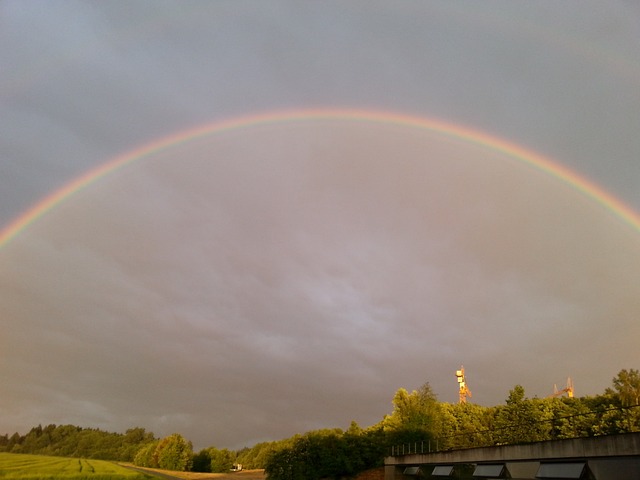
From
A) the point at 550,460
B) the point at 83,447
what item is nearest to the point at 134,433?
the point at 83,447

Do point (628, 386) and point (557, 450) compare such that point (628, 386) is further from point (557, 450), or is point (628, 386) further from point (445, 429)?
point (557, 450)

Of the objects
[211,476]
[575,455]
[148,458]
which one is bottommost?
[211,476]

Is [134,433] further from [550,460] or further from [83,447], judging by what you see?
[550,460]

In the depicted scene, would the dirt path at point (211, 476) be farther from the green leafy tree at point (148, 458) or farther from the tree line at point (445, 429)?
the green leafy tree at point (148, 458)

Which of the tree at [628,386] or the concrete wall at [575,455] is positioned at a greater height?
the tree at [628,386]

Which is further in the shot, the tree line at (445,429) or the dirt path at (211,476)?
the dirt path at (211,476)

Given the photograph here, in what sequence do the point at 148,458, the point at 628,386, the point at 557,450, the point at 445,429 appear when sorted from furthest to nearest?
the point at 148,458 < the point at 445,429 < the point at 628,386 < the point at 557,450

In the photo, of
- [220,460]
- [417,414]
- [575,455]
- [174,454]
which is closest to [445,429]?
[417,414]

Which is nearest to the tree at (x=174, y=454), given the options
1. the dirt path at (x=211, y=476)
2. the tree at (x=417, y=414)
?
the dirt path at (x=211, y=476)

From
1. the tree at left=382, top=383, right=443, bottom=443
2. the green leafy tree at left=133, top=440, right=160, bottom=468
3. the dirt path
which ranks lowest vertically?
the dirt path

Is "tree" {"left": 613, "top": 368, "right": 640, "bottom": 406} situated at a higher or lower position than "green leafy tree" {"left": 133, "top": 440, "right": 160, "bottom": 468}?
higher

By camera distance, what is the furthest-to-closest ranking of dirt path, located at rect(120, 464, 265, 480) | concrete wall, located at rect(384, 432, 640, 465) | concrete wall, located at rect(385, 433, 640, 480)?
dirt path, located at rect(120, 464, 265, 480), concrete wall, located at rect(385, 433, 640, 480), concrete wall, located at rect(384, 432, 640, 465)

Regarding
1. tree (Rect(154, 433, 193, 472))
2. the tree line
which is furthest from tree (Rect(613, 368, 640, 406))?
tree (Rect(154, 433, 193, 472))

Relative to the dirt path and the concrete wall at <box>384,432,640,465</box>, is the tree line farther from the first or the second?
the dirt path
